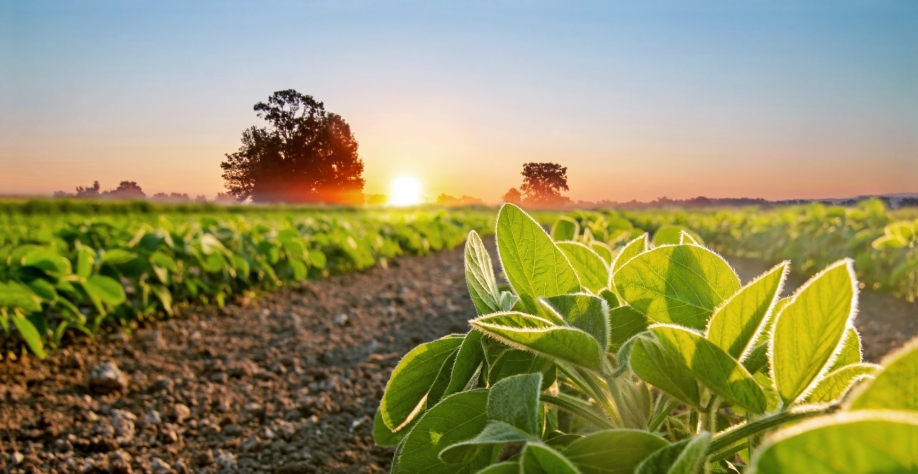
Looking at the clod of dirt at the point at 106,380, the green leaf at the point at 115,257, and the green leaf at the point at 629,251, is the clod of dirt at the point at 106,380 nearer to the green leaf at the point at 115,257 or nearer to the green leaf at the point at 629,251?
the green leaf at the point at 115,257

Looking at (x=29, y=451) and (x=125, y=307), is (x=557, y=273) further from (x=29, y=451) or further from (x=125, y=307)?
(x=125, y=307)

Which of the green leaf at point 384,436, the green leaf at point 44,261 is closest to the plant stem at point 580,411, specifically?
the green leaf at point 384,436

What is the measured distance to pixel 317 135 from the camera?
414cm

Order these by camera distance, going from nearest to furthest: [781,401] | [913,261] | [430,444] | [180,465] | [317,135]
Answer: [781,401], [430,444], [180,465], [317,135], [913,261]

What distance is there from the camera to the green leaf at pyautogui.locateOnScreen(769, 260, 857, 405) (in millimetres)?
485

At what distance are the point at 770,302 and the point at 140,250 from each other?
11.6 feet

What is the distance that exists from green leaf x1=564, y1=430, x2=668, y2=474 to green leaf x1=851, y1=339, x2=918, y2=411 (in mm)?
217

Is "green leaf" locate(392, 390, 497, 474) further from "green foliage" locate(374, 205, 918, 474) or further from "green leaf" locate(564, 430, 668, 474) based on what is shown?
"green leaf" locate(564, 430, 668, 474)

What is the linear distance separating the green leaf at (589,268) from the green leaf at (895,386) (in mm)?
551

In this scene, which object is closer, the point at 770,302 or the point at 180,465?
the point at 770,302

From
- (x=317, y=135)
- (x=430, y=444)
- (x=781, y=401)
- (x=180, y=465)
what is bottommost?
(x=180, y=465)

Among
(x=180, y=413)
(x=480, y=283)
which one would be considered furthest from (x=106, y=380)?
(x=480, y=283)

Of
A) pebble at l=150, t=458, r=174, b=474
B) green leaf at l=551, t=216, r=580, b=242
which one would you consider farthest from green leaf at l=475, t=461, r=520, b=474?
pebble at l=150, t=458, r=174, b=474

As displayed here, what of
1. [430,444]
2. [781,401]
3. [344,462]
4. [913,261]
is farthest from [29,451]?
[913,261]
